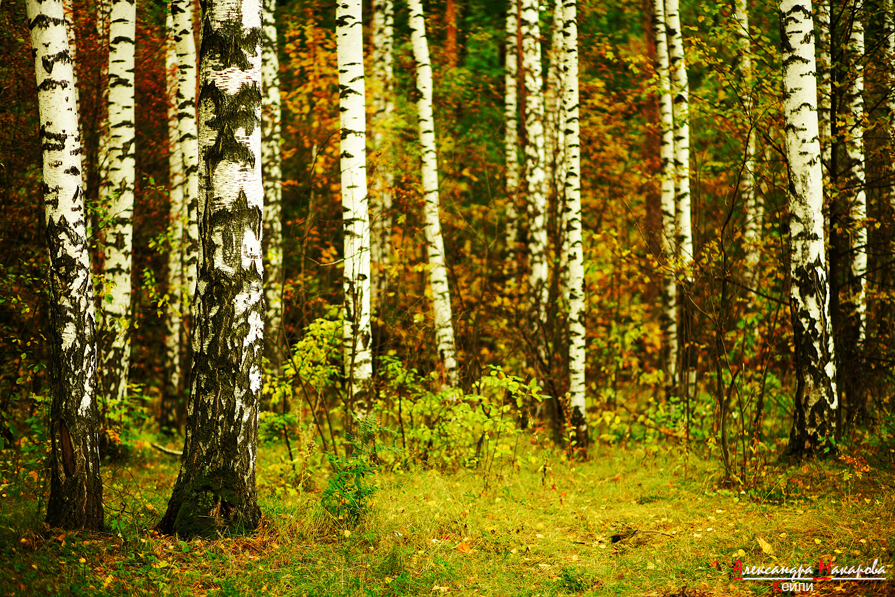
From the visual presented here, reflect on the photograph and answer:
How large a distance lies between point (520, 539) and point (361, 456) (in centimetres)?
165

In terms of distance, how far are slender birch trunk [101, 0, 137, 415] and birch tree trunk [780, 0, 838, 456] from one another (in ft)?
26.2

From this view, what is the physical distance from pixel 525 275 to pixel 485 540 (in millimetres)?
6520

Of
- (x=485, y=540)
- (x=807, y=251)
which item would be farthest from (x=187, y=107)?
(x=807, y=251)

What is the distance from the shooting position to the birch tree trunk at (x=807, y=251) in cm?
733

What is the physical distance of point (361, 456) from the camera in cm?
611

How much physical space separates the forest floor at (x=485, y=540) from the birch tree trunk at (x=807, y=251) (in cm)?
59

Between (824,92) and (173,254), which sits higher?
(824,92)

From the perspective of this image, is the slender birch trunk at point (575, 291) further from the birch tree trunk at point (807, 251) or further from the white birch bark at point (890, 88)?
the white birch bark at point (890, 88)

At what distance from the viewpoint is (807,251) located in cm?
737

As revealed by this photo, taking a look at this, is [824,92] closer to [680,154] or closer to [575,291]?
[680,154]

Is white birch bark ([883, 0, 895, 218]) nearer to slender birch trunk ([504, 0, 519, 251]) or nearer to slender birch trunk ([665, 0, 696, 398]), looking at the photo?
slender birch trunk ([665, 0, 696, 398])

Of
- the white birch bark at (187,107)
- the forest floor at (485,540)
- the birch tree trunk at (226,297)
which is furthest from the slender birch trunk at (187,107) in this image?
the birch tree trunk at (226,297)

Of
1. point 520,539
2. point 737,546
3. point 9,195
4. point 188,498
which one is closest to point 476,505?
point 520,539

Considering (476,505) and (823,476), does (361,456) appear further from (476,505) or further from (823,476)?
(823,476)
